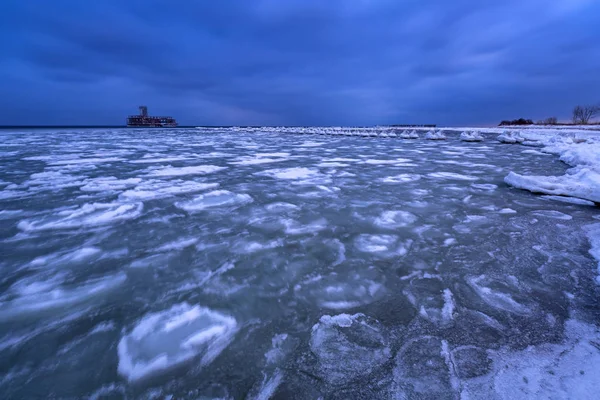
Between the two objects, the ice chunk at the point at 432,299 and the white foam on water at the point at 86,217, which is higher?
the white foam on water at the point at 86,217

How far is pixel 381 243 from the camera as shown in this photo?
246cm

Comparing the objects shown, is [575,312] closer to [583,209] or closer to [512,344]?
[512,344]

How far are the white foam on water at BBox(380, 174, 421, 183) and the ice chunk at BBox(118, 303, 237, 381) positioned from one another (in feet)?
14.4

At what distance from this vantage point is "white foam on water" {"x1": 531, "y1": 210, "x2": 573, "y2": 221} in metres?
3.01

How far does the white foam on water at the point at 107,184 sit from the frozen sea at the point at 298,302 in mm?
1007

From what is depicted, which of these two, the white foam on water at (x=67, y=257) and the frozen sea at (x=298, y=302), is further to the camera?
the white foam on water at (x=67, y=257)

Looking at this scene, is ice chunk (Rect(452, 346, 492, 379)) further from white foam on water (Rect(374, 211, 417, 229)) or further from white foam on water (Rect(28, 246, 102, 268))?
white foam on water (Rect(28, 246, 102, 268))

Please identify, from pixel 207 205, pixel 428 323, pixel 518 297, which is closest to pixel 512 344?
pixel 428 323

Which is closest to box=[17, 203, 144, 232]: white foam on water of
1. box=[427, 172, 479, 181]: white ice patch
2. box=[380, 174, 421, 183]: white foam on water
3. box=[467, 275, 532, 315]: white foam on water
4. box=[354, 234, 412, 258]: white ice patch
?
box=[354, 234, 412, 258]: white ice patch

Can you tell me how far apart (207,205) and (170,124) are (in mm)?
90725

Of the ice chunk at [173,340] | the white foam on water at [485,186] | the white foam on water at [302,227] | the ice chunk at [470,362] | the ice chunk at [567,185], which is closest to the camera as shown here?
the ice chunk at [470,362]

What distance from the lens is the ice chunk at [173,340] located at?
1243 millimetres

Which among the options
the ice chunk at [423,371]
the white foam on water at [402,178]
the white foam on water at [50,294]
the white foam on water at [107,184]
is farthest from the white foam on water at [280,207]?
the white foam on water at [107,184]

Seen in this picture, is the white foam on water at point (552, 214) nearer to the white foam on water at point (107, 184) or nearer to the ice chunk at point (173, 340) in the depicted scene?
the ice chunk at point (173, 340)
